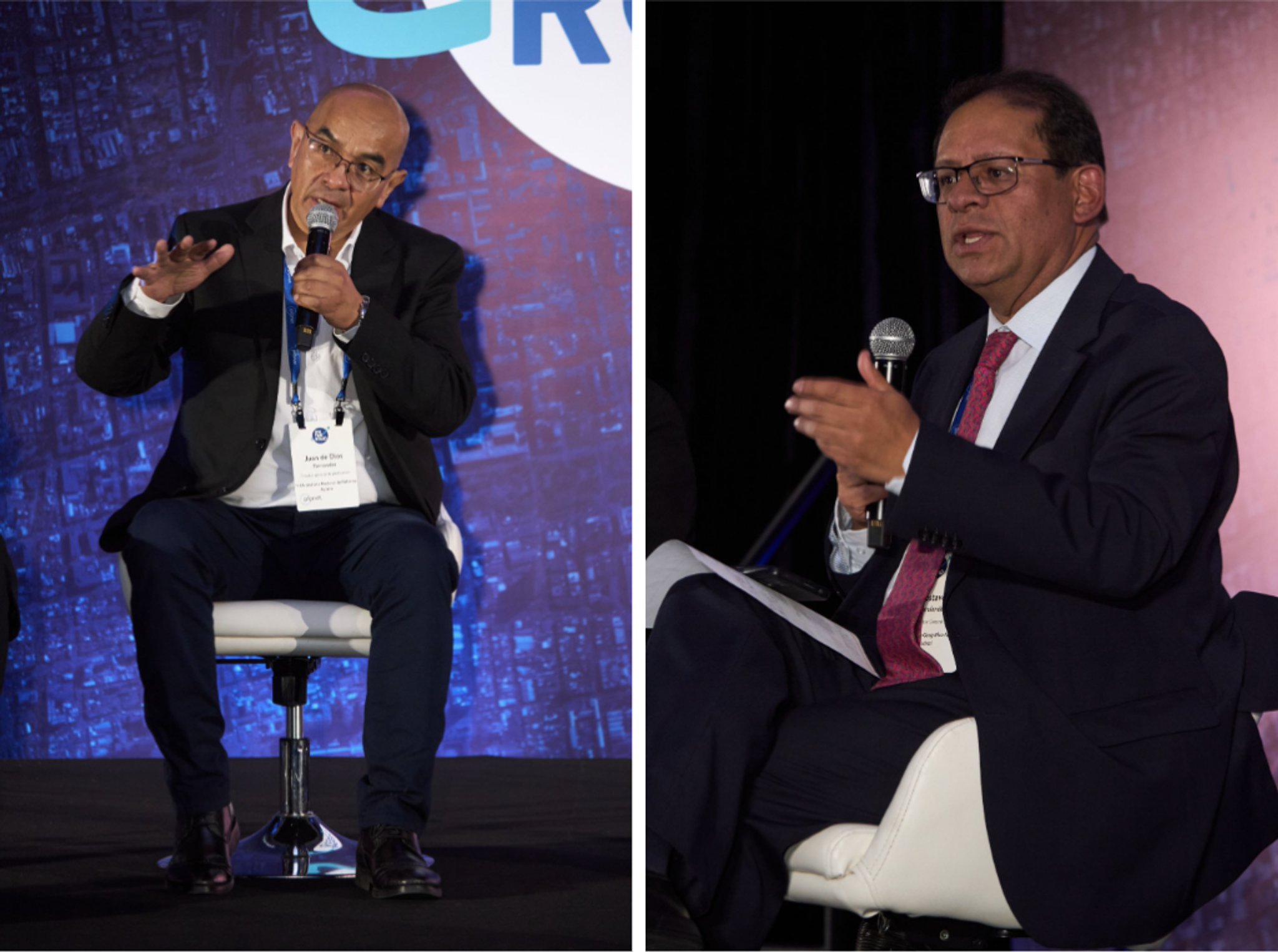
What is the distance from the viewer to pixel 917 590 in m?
1.75

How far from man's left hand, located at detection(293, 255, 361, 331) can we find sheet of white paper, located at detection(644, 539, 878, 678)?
95 centimetres

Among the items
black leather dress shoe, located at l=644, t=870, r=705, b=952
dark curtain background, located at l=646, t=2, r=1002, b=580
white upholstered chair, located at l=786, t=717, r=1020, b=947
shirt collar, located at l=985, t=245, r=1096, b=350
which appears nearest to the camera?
white upholstered chair, located at l=786, t=717, r=1020, b=947

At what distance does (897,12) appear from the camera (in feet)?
10.1

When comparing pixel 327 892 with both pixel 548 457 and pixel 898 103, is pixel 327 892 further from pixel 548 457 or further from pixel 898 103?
pixel 898 103

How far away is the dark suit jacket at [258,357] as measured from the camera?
8.14 ft

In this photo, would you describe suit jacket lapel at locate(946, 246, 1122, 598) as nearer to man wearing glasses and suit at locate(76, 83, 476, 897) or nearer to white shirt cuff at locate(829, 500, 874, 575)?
white shirt cuff at locate(829, 500, 874, 575)

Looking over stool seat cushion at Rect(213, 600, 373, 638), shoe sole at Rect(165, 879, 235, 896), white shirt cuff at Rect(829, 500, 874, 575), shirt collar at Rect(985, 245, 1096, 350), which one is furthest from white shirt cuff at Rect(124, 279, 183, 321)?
shirt collar at Rect(985, 245, 1096, 350)

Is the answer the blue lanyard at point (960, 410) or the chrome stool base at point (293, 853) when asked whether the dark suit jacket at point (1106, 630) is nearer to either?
the blue lanyard at point (960, 410)

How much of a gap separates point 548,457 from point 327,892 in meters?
1.74

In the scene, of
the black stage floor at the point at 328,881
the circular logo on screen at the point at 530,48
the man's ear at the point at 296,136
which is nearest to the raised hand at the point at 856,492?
the black stage floor at the point at 328,881

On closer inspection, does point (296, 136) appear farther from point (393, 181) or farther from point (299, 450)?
point (299, 450)

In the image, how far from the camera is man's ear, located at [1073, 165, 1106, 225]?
1.85 meters

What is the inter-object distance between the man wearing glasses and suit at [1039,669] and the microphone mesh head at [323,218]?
125 cm

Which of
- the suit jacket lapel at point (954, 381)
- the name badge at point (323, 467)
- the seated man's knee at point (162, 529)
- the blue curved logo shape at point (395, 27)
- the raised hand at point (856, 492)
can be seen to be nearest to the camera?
the raised hand at point (856, 492)
